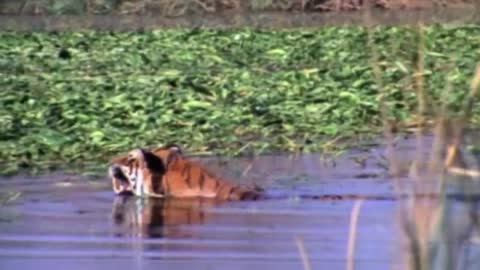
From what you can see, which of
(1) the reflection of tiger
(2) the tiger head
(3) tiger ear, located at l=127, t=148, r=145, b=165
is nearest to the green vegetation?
(1) the reflection of tiger

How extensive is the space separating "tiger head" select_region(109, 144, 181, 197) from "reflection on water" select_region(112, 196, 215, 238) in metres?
0.07

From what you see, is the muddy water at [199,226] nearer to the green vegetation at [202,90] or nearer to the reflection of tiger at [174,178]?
the reflection of tiger at [174,178]

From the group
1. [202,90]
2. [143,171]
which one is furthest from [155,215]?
[202,90]

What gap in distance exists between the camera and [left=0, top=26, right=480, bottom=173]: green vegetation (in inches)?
521

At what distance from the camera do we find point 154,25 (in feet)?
88.0

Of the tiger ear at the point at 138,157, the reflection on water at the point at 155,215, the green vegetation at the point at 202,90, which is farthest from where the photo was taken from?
the green vegetation at the point at 202,90

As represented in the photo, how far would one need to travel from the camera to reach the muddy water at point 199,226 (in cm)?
880

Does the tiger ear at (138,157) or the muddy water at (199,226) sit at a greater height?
the tiger ear at (138,157)

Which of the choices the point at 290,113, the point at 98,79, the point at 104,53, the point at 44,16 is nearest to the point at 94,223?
the point at 290,113

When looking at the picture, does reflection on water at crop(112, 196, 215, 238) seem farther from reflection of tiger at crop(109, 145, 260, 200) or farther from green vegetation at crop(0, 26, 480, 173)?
green vegetation at crop(0, 26, 480, 173)

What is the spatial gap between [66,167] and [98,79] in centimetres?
465

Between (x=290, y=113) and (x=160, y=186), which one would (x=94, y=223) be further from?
(x=290, y=113)

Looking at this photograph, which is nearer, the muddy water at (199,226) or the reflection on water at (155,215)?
the muddy water at (199,226)

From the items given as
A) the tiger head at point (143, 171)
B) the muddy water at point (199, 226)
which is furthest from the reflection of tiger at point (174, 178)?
the muddy water at point (199, 226)
